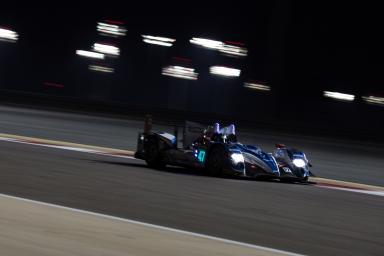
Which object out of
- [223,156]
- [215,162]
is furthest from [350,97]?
[223,156]

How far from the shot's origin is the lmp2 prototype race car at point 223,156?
10.5 meters

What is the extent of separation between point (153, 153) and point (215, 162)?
3.87 feet

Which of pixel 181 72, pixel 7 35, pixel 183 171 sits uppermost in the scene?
pixel 7 35

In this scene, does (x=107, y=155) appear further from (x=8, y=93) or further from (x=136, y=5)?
(x=136, y=5)

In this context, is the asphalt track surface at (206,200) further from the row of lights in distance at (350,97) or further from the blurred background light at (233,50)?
the blurred background light at (233,50)

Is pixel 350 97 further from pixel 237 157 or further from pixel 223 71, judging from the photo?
pixel 237 157

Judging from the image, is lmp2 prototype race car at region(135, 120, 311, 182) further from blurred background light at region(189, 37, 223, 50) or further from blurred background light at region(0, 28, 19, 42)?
blurred background light at region(0, 28, 19, 42)

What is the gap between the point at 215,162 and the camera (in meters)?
10.8

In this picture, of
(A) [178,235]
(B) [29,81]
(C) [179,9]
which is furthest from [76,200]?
(C) [179,9]

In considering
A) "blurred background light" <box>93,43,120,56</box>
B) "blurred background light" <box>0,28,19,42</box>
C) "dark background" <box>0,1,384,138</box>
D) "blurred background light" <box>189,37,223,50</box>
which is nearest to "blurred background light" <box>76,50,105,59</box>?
"blurred background light" <box>93,43,120,56</box>

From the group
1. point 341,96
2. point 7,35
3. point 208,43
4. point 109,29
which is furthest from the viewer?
point 109,29

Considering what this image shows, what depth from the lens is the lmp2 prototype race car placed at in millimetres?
10461

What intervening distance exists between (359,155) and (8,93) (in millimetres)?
18152

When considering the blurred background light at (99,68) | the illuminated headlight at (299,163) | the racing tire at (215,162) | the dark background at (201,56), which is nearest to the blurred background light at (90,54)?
the dark background at (201,56)
